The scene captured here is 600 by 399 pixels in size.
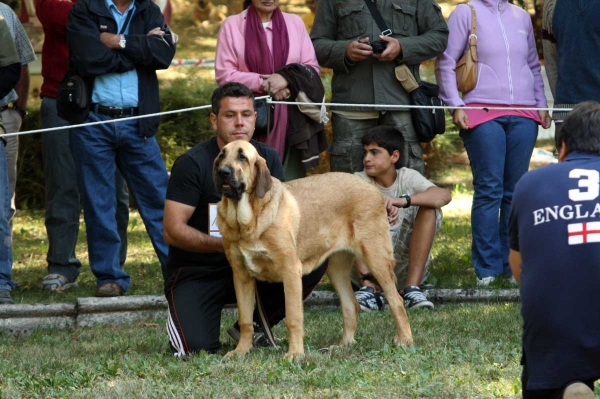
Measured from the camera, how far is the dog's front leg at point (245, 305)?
19.8ft

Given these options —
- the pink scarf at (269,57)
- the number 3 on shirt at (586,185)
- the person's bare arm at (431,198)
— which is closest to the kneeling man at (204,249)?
the pink scarf at (269,57)

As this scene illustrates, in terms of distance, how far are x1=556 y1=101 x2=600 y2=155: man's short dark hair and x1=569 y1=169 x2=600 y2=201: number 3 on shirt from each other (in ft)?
0.57

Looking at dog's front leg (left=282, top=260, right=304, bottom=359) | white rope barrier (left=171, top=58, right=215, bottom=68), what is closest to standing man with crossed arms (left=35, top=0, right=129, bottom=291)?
dog's front leg (left=282, top=260, right=304, bottom=359)

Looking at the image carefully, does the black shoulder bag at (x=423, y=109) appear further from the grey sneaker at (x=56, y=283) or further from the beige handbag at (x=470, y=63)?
the grey sneaker at (x=56, y=283)

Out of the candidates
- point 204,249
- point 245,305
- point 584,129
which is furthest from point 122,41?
point 584,129

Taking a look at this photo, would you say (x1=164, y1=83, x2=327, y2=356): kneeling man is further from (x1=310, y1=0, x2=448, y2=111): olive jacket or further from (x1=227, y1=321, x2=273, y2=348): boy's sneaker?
(x1=310, y1=0, x2=448, y2=111): olive jacket

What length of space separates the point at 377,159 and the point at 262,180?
2.39m

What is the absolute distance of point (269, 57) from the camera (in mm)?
7918

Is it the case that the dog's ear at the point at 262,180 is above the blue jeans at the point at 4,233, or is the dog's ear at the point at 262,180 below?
above

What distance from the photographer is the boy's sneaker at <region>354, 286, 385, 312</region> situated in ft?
25.9

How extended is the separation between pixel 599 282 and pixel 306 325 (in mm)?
3474

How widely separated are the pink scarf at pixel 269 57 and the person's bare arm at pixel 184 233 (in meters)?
1.67

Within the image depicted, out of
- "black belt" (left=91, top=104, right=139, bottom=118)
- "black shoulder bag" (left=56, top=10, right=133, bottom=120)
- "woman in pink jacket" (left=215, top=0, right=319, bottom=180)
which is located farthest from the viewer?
"woman in pink jacket" (left=215, top=0, right=319, bottom=180)

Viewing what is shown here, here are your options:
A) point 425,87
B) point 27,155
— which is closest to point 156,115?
point 425,87
